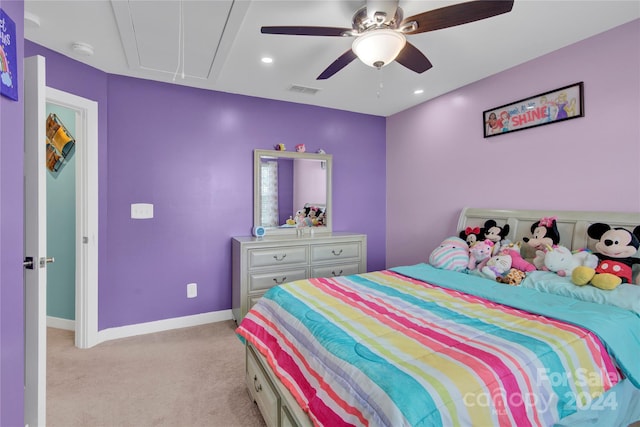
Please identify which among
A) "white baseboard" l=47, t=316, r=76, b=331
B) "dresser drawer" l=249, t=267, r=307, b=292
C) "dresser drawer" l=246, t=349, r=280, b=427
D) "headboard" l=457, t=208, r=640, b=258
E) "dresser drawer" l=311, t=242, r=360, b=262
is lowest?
"white baseboard" l=47, t=316, r=76, b=331

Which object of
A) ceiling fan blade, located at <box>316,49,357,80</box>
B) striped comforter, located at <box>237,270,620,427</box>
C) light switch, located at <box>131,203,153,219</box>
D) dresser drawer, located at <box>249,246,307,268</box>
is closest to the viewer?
striped comforter, located at <box>237,270,620,427</box>

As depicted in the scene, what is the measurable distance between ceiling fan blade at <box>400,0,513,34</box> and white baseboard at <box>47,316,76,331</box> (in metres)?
3.96

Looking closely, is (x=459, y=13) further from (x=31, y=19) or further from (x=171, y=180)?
(x=171, y=180)

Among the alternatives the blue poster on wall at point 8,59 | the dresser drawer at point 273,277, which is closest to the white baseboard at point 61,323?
the dresser drawer at point 273,277

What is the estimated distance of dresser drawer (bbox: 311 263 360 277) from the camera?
3496 mm

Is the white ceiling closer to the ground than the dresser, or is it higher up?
higher up

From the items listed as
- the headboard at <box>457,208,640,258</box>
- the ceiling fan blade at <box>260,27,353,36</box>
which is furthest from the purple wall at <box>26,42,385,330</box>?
the headboard at <box>457,208,640,258</box>

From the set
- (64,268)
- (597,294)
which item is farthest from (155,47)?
(597,294)

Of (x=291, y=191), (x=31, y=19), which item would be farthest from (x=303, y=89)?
(x=31, y=19)

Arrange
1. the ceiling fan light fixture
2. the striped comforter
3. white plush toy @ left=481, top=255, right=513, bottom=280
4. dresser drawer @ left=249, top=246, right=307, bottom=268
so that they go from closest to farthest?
the striped comforter, the ceiling fan light fixture, white plush toy @ left=481, top=255, right=513, bottom=280, dresser drawer @ left=249, top=246, right=307, bottom=268

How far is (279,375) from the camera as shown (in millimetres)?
1490

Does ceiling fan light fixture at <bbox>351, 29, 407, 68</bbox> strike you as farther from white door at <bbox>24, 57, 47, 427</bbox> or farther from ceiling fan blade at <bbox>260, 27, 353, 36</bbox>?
white door at <bbox>24, 57, 47, 427</bbox>

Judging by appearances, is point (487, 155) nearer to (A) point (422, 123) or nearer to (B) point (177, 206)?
(A) point (422, 123)

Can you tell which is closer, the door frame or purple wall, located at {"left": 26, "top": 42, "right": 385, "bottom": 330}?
the door frame
